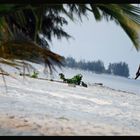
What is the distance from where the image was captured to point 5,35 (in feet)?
10.8

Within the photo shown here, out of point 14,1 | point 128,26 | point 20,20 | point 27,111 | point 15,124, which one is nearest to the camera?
point 14,1

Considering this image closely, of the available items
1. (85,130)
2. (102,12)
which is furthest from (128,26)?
(85,130)

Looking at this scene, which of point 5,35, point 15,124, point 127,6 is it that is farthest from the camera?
point 15,124

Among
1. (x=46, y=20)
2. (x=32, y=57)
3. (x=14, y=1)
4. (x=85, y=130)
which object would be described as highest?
(x=46, y=20)

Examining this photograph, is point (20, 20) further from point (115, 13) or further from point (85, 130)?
point (85, 130)

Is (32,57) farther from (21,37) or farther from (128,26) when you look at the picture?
(128,26)

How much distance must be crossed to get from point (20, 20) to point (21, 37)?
47 centimetres

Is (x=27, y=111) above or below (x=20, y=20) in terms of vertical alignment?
below

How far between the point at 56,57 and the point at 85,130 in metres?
1.72

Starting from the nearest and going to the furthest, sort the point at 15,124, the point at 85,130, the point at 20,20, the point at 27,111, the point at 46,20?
1. the point at 20,20
2. the point at 15,124
3. the point at 85,130
4. the point at 27,111
5. the point at 46,20

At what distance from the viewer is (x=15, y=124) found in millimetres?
4273

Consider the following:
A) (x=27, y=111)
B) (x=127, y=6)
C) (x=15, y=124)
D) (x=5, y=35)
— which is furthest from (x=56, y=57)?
(x=27, y=111)

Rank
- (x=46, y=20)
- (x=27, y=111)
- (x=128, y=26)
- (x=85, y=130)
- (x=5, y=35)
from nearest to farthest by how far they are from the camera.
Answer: (x=128, y=26)
(x=5, y=35)
(x=85, y=130)
(x=27, y=111)
(x=46, y=20)

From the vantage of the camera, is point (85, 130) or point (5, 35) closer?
point (5, 35)
